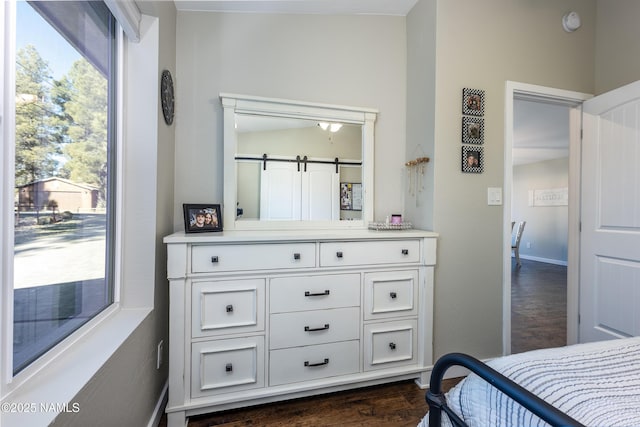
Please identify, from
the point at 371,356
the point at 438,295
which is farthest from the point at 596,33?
the point at 371,356

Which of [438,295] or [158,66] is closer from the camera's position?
[158,66]

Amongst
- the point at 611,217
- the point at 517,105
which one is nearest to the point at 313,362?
the point at 611,217

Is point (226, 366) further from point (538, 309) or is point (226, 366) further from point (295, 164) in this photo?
point (538, 309)

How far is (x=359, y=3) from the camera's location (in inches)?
78.5

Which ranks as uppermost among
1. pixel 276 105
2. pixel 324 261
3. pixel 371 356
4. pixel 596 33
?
pixel 596 33

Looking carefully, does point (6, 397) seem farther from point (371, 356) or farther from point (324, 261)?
point (371, 356)

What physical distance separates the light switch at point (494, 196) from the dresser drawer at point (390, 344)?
3.32ft

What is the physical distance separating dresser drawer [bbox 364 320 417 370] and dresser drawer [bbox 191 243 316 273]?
60 centimetres

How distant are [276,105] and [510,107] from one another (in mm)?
1679

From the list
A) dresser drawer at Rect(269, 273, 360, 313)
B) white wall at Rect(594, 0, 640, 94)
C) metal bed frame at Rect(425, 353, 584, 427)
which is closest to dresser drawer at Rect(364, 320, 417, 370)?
dresser drawer at Rect(269, 273, 360, 313)

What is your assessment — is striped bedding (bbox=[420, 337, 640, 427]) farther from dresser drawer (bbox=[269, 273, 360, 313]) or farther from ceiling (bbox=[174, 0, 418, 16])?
ceiling (bbox=[174, 0, 418, 16])

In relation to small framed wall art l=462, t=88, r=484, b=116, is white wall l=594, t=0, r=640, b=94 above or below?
above

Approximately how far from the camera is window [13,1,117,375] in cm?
75

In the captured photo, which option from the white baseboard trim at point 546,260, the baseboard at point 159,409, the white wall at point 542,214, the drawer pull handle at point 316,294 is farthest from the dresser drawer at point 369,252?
the white baseboard trim at point 546,260
